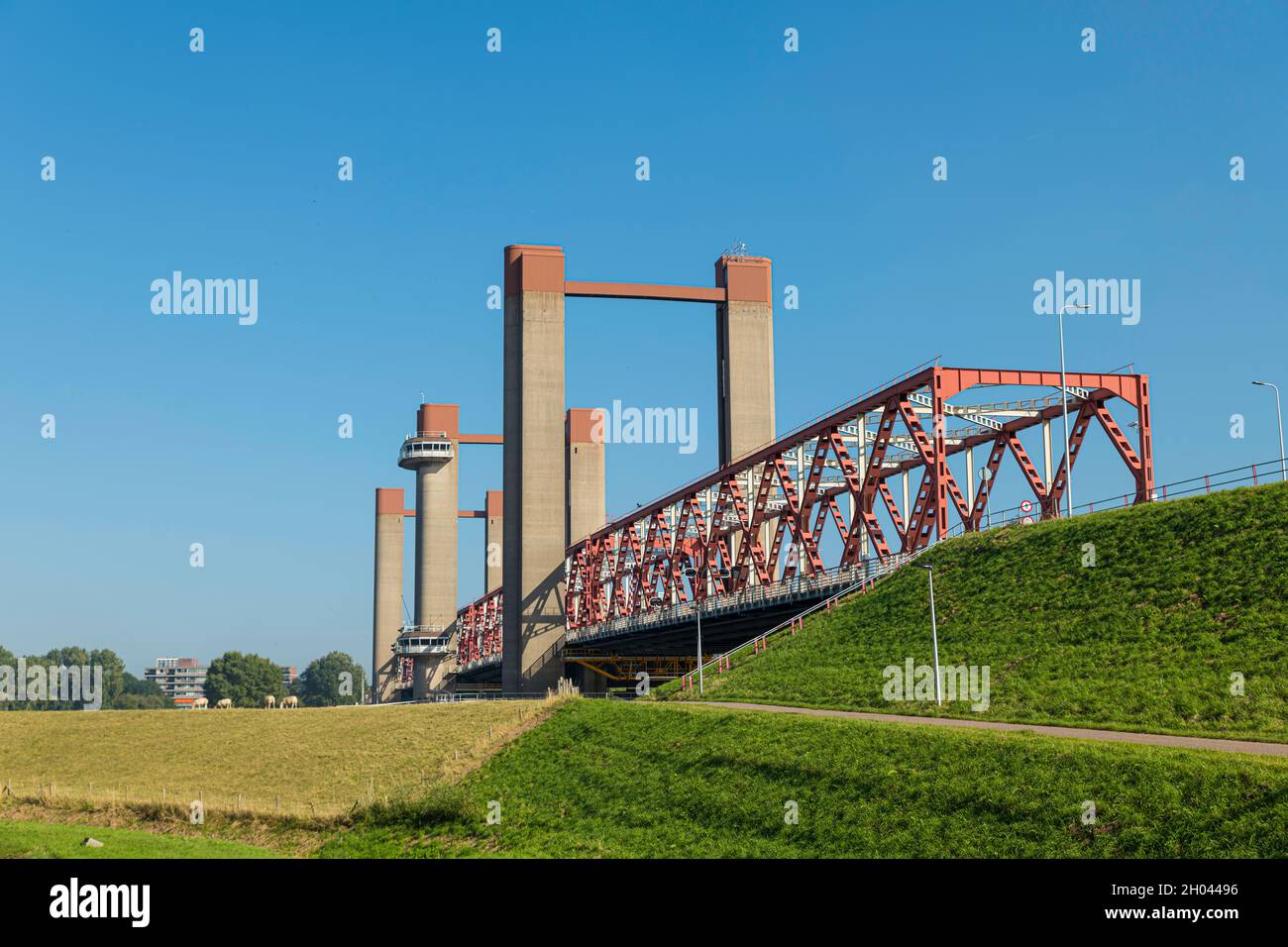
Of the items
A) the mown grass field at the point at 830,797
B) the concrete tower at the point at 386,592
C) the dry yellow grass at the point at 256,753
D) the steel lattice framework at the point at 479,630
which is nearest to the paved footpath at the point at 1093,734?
the mown grass field at the point at 830,797

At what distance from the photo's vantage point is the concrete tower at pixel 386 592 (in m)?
Result: 160

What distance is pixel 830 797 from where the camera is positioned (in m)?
25.8

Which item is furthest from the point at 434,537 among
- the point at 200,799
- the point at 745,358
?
the point at 200,799

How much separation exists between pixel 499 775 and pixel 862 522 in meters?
24.7

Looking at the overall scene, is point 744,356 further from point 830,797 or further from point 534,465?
point 830,797

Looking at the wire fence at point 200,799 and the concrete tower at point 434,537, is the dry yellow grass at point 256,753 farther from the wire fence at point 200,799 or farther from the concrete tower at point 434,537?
the concrete tower at point 434,537

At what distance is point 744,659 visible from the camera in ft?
168

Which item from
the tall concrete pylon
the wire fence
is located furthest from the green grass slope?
the tall concrete pylon

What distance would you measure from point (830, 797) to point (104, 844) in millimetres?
19195

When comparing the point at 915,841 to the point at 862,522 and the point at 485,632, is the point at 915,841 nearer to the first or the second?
the point at 862,522

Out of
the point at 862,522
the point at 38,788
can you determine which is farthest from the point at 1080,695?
the point at 38,788

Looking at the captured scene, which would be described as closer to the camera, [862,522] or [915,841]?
[915,841]

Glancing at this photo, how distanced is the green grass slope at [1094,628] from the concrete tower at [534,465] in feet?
142
